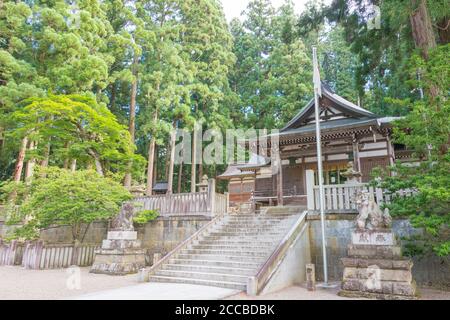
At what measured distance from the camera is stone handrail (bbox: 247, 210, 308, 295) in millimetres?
6898

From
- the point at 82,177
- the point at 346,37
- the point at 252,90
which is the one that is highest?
the point at 252,90

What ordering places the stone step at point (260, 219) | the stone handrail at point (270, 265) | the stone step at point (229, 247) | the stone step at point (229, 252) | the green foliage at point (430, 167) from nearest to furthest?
the green foliage at point (430, 167) < the stone handrail at point (270, 265) < the stone step at point (229, 252) < the stone step at point (229, 247) < the stone step at point (260, 219)

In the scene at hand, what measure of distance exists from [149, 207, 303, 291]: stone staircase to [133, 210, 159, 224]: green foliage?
2781mm

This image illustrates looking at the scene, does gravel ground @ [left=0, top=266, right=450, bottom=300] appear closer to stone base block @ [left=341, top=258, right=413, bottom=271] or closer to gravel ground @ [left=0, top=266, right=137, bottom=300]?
gravel ground @ [left=0, top=266, right=137, bottom=300]

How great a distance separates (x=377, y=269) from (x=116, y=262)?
8.09m

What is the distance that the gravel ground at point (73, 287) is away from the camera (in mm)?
6777

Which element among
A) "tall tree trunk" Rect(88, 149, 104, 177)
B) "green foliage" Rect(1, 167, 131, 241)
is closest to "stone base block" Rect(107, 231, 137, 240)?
"green foliage" Rect(1, 167, 131, 241)

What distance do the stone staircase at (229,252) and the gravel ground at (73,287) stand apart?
0.99 meters

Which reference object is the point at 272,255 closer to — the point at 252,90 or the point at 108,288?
the point at 108,288

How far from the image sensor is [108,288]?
7637mm

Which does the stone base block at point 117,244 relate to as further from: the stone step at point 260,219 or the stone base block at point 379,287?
the stone base block at point 379,287

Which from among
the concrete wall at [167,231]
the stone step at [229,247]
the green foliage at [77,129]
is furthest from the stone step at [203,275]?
the green foliage at [77,129]
